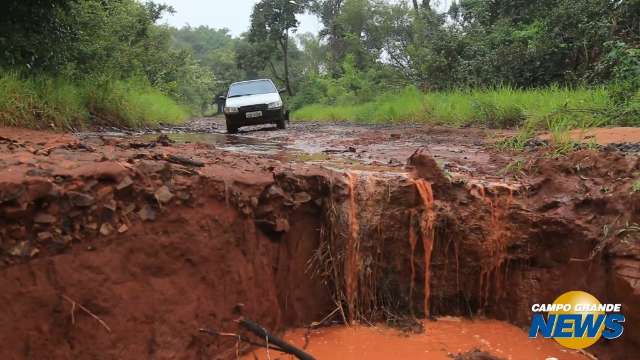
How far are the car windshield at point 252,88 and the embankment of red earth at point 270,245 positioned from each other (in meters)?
6.96

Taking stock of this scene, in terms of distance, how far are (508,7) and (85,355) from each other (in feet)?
45.6

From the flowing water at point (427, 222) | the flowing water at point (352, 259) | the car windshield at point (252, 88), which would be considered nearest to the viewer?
the flowing water at point (352, 259)

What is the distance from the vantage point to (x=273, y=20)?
2783 centimetres

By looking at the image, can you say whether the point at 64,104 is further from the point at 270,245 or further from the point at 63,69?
the point at 270,245

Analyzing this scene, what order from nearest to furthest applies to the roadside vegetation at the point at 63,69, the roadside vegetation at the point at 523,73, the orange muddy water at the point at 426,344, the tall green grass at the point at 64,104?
the orange muddy water at the point at 426,344
the tall green grass at the point at 64,104
the roadside vegetation at the point at 63,69
the roadside vegetation at the point at 523,73

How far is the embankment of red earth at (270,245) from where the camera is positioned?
248cm

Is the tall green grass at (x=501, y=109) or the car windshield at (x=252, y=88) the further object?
the car windshield at (x=252, y=88)

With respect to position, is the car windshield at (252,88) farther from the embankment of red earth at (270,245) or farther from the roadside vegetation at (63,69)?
the embankment of red earth at (270,245)

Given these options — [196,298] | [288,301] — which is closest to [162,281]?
[196,298]

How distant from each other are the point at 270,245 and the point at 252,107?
24.4 ft

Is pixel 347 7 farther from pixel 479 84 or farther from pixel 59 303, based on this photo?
pixel 59 303

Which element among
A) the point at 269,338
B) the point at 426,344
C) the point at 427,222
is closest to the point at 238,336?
the point at 269,338

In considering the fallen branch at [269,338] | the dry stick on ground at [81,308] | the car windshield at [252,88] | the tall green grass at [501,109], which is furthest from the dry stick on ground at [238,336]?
the car windshield at [252,88]

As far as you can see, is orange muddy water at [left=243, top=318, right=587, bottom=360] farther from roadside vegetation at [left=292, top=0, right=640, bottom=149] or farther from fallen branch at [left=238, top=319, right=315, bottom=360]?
roadside vegetation at [left=292, top=0, right=640, bottom=149]
